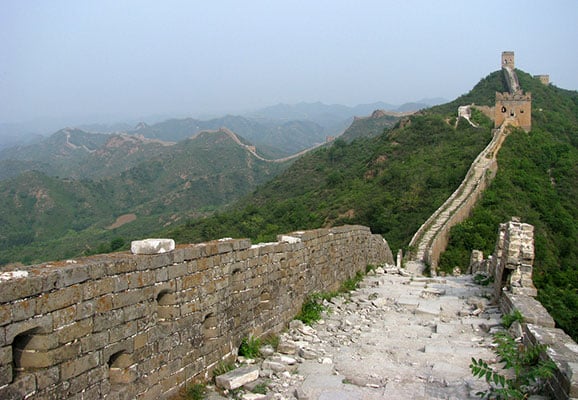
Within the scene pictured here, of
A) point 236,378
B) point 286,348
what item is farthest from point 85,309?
point 286,348

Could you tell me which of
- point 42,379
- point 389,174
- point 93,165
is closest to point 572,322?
point 42,379

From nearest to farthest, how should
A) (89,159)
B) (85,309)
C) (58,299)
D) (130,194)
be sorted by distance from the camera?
1. (58,299)
2. (85,309)
3. (130,194)
4. (89,159)

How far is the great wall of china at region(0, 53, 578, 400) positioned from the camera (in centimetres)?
398

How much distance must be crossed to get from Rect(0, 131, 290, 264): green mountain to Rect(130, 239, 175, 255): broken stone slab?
46.0 meters

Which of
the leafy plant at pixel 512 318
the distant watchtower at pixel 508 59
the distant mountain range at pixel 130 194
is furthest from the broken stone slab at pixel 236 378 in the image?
the distant watchtower at pixel 508 59

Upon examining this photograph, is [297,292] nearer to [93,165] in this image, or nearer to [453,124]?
[453,124]

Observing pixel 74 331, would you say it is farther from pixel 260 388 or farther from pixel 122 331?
pixel 260 388

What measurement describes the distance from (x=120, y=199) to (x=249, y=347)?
79138 millimetres

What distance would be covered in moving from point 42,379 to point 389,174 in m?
36.4

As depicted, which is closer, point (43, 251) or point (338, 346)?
point (338, 346)

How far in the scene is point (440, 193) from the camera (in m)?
34.9

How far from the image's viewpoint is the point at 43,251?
53469 mm

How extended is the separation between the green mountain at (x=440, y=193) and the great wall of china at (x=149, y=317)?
1452 cm

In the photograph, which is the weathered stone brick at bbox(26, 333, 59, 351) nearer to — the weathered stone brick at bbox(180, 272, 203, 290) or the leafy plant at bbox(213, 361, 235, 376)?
the weathered stone brick at bbox(180, 272, 203, 290)
